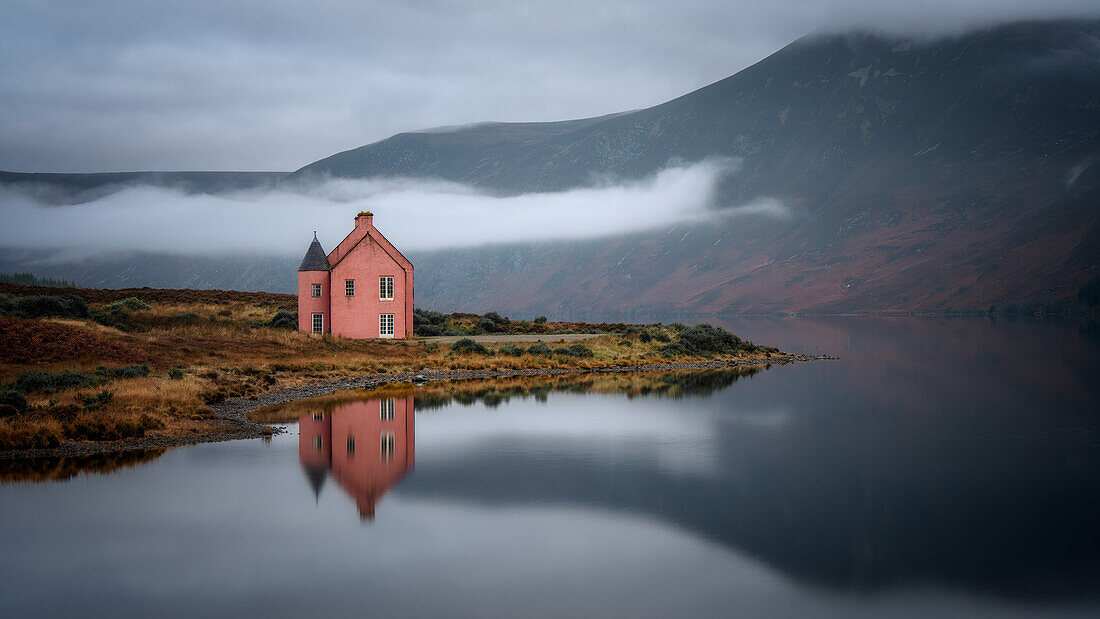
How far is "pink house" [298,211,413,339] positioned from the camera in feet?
177

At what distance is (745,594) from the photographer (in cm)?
1345

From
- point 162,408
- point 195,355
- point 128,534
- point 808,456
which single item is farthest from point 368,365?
point 128,534

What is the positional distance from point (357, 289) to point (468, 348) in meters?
7.51

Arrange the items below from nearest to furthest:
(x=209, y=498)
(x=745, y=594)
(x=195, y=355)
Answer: (x=745, y=594) < (x=209, y=498) < (x=195, y=355)

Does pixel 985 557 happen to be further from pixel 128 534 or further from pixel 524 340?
pixel 524 340

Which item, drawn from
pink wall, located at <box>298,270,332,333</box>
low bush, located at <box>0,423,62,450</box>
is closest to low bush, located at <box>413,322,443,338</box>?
pink wall, located at <box>298,270,332,333</box>

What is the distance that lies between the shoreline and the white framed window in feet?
10.2

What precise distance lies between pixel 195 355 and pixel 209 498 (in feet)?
79.1

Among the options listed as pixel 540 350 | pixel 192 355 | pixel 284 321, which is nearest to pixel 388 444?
pixel 192 355

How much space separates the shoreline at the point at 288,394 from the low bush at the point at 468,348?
3490mm

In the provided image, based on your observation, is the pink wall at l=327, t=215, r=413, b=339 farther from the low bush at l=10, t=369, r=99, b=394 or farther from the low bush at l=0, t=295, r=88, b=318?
the low bush at l=10, t=369, r=99, b=394

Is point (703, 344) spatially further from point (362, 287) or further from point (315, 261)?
point (315, 261)

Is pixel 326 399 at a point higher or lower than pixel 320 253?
lower

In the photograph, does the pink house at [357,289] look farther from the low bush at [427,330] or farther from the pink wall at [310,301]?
the low bush at [427,330]
